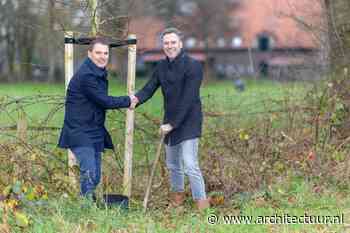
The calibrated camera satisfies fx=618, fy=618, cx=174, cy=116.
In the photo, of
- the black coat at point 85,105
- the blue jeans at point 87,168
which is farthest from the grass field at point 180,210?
the black coat at point 85,105

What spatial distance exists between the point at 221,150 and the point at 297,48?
15.0 feet

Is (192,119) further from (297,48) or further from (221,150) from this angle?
(297,48)

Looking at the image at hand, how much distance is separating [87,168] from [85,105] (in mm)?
654

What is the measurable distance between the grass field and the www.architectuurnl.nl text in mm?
21

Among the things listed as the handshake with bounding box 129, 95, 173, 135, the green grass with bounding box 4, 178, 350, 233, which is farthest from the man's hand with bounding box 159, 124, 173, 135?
the green grass with bounding box 4, 178, 350, 233

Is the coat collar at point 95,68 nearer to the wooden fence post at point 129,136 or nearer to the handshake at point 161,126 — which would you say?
the handshake at point 161,126

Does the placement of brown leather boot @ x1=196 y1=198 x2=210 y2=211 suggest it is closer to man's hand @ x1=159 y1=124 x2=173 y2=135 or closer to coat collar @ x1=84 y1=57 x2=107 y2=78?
man's hand @ x1=159 y1=124 x2=173 y2=135

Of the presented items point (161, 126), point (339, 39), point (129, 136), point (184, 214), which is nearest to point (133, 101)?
point (161, 126)

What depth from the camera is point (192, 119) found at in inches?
Result: 263

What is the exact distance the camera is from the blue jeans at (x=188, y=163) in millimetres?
6664

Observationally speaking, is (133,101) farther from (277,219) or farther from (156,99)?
(277,219)

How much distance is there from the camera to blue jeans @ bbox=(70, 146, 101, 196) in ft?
21.0

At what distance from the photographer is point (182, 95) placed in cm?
659

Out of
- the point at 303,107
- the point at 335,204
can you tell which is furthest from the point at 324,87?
the point at 335,204
